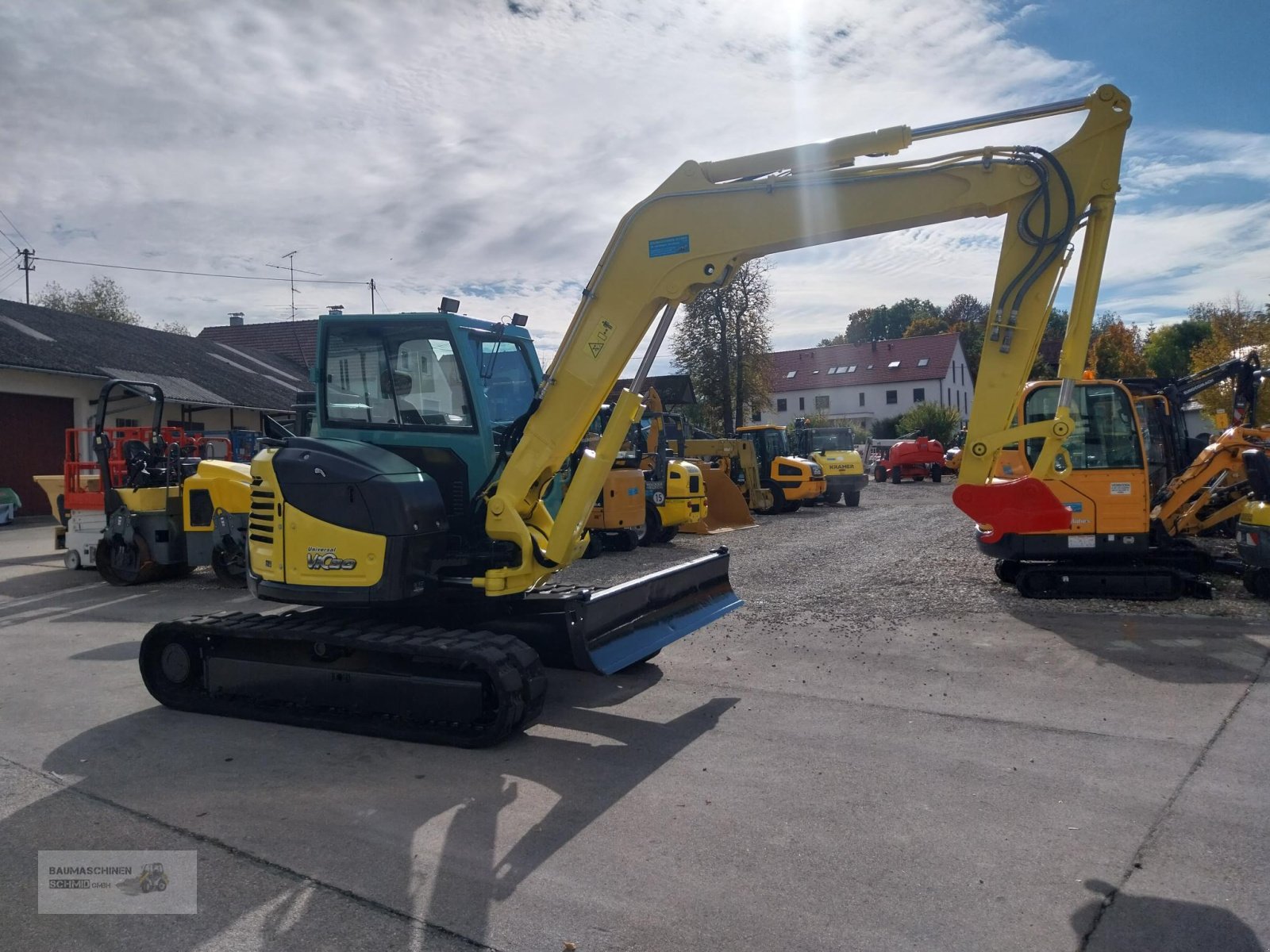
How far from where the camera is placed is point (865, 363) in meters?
65.4

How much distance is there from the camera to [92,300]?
57781mm

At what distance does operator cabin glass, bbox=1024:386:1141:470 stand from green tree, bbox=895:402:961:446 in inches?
1483

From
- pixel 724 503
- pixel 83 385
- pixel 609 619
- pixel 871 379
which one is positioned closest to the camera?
pixel 609 619

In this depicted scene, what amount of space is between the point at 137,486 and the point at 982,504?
1075 centimetres

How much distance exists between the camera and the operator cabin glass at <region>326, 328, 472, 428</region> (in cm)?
639

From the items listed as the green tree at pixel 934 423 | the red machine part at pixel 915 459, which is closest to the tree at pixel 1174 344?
the green tree at pixel 934 423

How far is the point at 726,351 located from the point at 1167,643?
97.4 feet

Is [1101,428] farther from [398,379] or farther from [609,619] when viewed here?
[398,379]

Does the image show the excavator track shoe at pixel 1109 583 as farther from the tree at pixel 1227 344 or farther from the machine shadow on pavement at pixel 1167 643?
the tree at pixel 1227 344

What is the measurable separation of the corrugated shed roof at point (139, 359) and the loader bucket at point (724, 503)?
14162 millimetres

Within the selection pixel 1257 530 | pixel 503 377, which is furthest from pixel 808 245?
pixel 1257 530

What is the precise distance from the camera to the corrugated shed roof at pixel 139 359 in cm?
2375

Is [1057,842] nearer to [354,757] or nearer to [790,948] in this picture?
[790,948]

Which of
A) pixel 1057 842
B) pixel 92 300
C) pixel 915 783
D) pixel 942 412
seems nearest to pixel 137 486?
pixel 915 783
